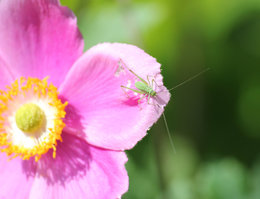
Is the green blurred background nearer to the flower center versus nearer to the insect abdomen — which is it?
the flower center

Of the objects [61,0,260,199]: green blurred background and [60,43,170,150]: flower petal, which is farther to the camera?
[61,0,260,199]: green blurred background

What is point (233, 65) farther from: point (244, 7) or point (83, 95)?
point (83, 95)

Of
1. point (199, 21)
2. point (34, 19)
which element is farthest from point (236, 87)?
point (34, 19)

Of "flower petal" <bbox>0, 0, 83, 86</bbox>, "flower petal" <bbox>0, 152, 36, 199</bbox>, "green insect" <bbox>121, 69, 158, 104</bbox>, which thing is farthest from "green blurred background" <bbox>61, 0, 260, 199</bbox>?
"green insect" <bbox>121, 69, 158, 104</bbox>

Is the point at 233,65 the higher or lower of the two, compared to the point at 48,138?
lower

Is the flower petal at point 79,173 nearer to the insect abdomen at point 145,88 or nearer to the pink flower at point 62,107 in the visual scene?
the pink flower at point 62,107

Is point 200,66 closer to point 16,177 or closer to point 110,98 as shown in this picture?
point 110,98
